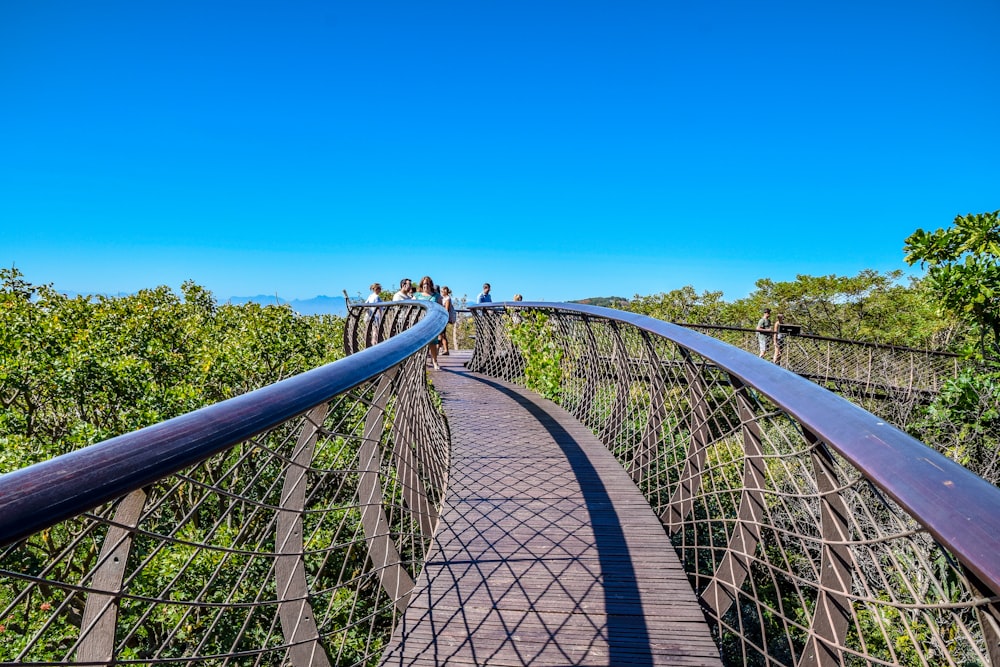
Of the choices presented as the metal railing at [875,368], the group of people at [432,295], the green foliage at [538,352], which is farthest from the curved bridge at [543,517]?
the metal railing at [875,368]

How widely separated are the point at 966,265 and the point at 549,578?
618 centimetres

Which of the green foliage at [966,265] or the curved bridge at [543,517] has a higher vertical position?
the green foliage at [966,265]

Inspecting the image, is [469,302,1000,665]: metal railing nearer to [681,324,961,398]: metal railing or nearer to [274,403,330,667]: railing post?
[274,403,330,667]: railing post

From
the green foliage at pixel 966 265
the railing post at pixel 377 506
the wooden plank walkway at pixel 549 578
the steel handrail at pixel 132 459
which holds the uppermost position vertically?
the green foliage at pixel 966 265

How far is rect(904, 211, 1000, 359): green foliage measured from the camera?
18.7ft

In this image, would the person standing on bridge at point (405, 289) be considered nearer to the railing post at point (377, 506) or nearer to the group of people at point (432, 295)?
the group of people at point (432, 295)

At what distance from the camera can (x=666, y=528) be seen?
9.55 ft

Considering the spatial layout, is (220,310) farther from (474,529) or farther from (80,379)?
(474,529)

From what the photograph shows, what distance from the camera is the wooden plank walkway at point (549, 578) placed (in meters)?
1.89

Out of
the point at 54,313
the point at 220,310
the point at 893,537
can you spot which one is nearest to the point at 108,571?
the point at 893,537

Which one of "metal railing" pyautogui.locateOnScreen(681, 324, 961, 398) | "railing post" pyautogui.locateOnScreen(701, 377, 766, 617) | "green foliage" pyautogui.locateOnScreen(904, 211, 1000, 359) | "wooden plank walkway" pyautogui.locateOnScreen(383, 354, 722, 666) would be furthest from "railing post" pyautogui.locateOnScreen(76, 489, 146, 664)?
"metal railing" pyautogui.locateOnScreen(681, 324, 961, 398)

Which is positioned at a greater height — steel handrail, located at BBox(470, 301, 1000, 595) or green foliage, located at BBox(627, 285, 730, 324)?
green foliage, located at BBox(627, 285, 730, 324)

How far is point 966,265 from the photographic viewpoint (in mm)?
5859

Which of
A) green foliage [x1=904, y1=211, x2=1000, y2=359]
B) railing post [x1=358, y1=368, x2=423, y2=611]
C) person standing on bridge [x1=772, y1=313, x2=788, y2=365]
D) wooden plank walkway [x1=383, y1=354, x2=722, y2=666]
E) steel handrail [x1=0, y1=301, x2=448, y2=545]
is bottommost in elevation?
wooden plank walkway [x1=383, y1=354, x2=722, y2=666]
